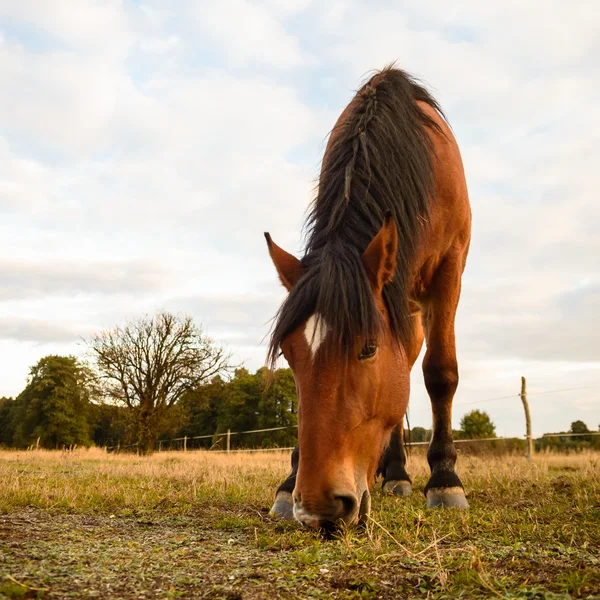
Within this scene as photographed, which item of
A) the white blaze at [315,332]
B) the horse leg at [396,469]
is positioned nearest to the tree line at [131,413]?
the horse leg at [396,469]

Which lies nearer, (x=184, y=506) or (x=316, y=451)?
(x=316, y=451)

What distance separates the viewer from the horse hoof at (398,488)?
5703mm

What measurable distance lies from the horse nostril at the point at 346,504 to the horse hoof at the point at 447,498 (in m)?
1.89

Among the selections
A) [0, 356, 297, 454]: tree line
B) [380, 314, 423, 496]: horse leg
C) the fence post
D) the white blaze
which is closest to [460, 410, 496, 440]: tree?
[0, 356, 297, 454]: tree line

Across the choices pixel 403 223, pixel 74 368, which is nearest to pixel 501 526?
pixel 403 223

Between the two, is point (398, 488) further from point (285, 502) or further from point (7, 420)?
point (7, 420)

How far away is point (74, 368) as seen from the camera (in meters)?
41.2

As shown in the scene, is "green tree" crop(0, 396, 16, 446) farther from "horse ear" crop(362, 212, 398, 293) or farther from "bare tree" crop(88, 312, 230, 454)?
"horse ear" crop(362, 212, 398, 293)

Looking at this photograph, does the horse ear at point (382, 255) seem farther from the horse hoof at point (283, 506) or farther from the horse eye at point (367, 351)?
the horse hoof at point (283, 506)

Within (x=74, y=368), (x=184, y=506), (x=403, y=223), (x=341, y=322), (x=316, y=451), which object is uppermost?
(x=74, y=368)

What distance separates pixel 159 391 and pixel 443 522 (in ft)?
87.1

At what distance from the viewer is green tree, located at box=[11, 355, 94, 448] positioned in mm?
39750

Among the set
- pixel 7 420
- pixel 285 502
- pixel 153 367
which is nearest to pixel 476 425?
pixel 153 367

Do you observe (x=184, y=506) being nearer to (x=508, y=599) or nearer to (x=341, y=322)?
(x=341, y=322)
